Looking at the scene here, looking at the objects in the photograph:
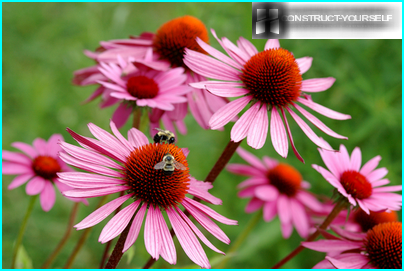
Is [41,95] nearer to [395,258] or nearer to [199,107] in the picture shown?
[199,107]

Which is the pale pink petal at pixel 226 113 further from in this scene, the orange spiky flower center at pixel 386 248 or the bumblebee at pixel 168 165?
the orange spiky flower center at pixel 386 248

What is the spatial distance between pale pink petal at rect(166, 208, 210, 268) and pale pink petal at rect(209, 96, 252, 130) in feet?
0.60

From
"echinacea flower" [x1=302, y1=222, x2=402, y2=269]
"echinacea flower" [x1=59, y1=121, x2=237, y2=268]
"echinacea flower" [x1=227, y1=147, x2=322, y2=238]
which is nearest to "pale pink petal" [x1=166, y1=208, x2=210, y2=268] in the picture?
"echinacea flower" [x1=59, y1=121, x2=237, y2=268]

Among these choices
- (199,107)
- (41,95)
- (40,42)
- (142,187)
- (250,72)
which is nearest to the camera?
(142,187)

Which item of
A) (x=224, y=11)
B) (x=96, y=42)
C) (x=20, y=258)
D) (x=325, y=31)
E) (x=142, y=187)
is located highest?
(x=224, y=11)

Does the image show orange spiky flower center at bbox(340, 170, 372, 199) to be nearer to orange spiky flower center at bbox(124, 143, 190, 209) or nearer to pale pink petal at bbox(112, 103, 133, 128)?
orange spiky flower center at bbox(124, 143, 190, 209)

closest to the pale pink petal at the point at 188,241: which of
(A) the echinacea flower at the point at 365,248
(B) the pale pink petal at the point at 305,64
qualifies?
(A) the echinacea flower at the point at 365,248

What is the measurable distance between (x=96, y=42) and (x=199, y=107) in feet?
3.12

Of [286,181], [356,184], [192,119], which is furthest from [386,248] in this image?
[192,119]

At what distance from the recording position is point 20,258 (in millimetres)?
967

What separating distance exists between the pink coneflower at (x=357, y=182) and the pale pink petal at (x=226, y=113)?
8.7 inches

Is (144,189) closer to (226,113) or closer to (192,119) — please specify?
(226,113)

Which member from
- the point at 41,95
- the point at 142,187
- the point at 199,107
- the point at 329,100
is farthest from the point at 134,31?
the point at 142,187

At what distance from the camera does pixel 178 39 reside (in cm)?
103
